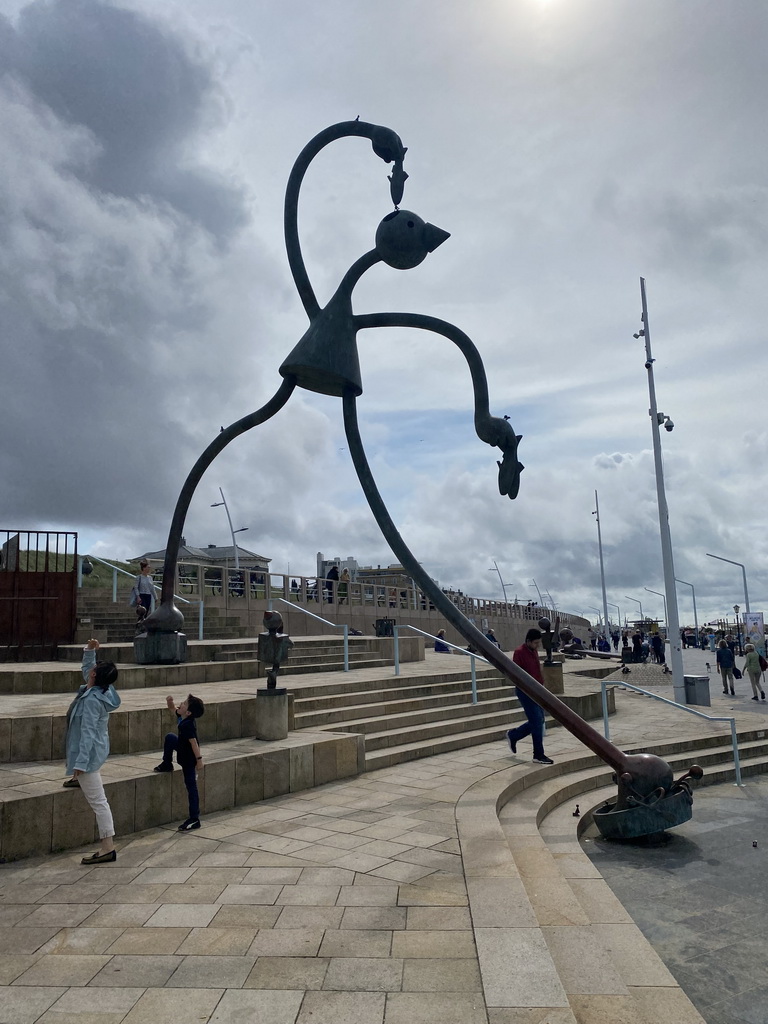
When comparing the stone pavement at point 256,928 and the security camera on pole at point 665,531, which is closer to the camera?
the stone pavement at point 256,928

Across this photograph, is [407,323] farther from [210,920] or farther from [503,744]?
[210,920]

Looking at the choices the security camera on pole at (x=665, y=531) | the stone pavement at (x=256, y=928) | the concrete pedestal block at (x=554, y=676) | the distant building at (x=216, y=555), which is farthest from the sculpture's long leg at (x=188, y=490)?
the distant building at (x=216, y=555)

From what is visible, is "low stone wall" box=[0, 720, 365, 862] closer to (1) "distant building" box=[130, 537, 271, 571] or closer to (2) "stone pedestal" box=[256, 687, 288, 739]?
(2) "stone pedestal" box=[256, 687, 288, 739]

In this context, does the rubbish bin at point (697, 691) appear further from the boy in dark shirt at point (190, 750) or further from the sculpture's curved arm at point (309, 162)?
the boy in dark shirt at point (190, 750)

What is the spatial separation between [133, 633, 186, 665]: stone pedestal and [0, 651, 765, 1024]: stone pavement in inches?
139

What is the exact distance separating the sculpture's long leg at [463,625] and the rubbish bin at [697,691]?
9.31m

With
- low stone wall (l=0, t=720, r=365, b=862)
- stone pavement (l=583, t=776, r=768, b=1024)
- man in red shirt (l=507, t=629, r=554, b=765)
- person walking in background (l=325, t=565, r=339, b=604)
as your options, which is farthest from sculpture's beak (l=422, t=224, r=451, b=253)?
person walking in background (l=325, t=565, r=339, b=604)

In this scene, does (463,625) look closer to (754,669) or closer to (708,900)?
(708,900)

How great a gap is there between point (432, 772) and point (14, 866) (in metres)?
4.12

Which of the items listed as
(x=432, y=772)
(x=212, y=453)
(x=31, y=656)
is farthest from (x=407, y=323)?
(x=31, y=656)

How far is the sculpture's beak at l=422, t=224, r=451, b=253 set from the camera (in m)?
8.18

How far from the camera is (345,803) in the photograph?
20.7 feet

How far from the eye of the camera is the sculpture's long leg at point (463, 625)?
621 centimetres

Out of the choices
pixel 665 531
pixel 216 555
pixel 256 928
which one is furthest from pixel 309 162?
pixel 216 555
